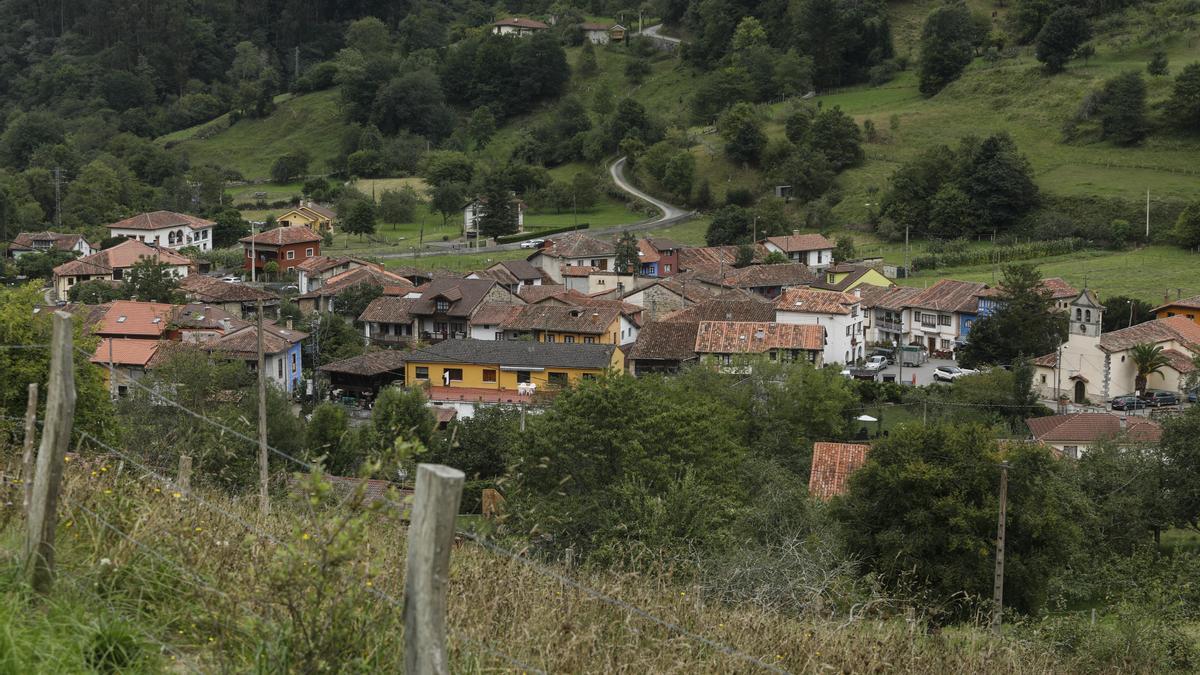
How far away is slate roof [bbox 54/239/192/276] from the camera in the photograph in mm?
33969

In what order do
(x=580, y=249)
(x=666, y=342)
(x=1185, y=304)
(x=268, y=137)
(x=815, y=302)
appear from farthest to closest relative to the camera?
(x=268, y=137)
(x=580, y=249)
(x=815, y=302)
(x=1185, y=304)
(x=666, y=342)

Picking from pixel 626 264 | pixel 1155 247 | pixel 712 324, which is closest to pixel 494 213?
pixel 626 264

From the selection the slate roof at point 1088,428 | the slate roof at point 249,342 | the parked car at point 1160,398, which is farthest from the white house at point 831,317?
the slate roof at point 249,342

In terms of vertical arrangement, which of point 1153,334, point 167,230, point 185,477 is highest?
point 185,477

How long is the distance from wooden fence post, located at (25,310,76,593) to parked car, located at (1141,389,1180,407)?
954 inches

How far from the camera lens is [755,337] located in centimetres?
2691

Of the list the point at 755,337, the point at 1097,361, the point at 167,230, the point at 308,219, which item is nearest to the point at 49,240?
the point at 167,230

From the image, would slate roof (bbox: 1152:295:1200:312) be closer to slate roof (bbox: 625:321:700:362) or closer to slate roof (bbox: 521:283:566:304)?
slate roof (bbox: 625:321:700:362)

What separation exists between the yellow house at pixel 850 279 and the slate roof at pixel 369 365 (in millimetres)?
12420

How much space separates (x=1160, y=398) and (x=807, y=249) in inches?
598

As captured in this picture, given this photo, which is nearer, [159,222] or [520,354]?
[520,354]

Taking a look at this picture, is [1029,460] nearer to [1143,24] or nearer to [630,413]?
[630,413]

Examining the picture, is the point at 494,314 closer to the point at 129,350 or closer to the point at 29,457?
the point at 129,350

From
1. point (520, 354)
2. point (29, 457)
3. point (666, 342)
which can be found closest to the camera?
point (29, 457)
